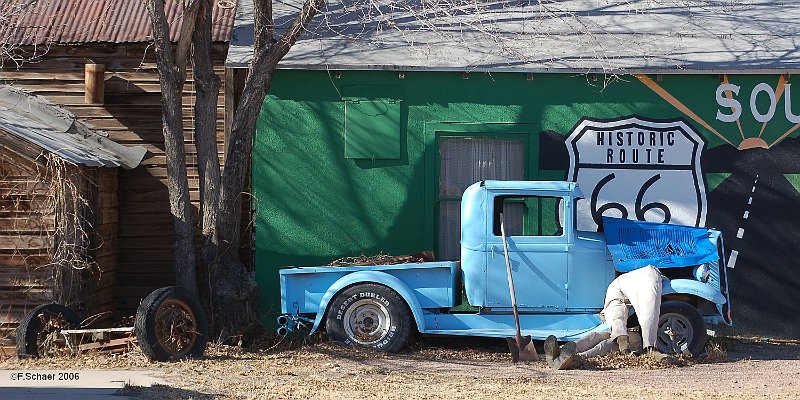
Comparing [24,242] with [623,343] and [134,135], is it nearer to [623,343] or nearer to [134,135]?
[134,135]

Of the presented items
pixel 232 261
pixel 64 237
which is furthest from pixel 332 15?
pixel 64 237

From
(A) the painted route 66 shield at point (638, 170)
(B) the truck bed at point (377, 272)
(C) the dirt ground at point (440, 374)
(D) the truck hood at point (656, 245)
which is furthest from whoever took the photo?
(A) the painted route 66 shield at point (638, 170)

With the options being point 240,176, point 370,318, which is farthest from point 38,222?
point 370,318

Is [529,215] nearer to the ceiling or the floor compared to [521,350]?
nearer to the ceiling

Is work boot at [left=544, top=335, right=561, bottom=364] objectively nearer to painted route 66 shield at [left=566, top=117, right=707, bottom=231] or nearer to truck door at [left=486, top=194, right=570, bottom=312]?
truck door at [left=486, top=194, right=570, bottom=312]

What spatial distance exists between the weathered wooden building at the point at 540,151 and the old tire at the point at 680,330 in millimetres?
2299

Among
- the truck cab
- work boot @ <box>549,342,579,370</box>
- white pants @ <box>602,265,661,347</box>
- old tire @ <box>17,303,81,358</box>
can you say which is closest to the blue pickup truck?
the truck cab

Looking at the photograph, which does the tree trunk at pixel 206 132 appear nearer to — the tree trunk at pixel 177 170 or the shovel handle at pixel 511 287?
the tree trunk at pixel 177 170

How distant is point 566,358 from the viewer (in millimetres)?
10008

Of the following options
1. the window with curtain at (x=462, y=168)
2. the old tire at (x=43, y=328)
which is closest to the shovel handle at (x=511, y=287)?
the window with curtain at (x=462, y=168)

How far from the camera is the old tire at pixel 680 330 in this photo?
1046 centimetres

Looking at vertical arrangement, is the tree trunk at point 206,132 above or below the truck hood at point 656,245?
above

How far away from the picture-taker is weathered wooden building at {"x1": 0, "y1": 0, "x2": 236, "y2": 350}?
13156 millimetres

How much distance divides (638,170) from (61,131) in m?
7.15
